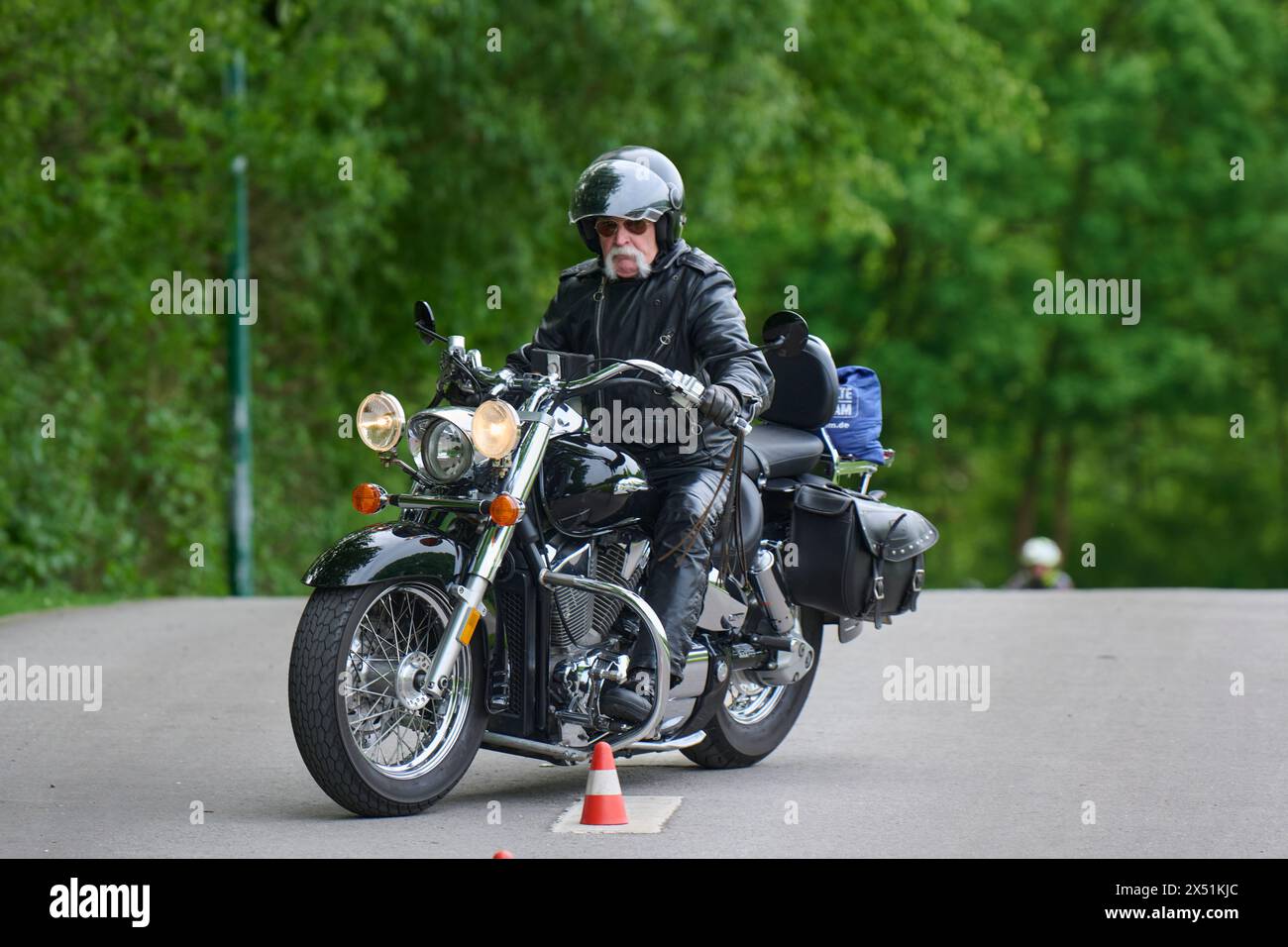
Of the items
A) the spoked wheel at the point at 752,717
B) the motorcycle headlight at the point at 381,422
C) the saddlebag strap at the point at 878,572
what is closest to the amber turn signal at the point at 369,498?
the motorcycle headlight at the point at 381,422

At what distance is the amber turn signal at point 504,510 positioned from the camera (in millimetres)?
7367

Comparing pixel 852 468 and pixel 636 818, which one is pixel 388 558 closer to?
pixel 636 818

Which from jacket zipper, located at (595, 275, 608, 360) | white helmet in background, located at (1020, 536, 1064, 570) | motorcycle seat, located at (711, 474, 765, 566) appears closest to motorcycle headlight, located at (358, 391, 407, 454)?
Result: jacket zipper, located at (595, 275, 608, 360)

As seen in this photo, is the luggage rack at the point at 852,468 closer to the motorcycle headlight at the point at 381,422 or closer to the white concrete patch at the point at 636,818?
the white concrete patch at the point at 636,818

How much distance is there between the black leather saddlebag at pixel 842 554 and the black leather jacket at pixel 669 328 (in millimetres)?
758

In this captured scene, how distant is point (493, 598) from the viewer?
771 centimetres

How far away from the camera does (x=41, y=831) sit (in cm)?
736

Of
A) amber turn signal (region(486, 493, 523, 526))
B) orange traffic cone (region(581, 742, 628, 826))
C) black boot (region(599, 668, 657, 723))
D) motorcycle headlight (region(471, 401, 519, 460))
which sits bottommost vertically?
orange traffic cone (region(581, 742, 628, 826))

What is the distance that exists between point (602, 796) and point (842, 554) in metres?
1.72

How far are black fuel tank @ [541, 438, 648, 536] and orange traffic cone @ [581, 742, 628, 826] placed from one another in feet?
2.53

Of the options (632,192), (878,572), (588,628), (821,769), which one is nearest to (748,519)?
(878,572)

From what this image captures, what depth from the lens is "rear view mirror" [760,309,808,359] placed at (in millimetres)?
7949

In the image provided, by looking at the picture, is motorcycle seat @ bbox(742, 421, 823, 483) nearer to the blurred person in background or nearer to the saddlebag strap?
the saddlebag strap
